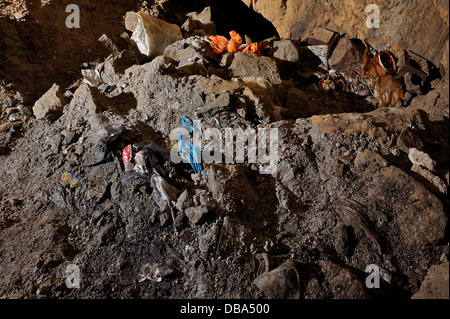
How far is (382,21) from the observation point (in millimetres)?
3217

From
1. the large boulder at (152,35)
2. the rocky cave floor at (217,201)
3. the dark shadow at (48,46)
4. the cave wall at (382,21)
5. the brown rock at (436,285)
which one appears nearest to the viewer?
the brown rock at (436,285)

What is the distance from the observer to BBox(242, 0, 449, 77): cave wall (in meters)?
2.81

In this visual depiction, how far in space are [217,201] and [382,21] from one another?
2.99 meters

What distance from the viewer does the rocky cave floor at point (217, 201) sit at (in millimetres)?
1732

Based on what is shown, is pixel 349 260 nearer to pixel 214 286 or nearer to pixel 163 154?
pixel 214 286

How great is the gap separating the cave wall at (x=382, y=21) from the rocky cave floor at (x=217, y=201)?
19.0 inches

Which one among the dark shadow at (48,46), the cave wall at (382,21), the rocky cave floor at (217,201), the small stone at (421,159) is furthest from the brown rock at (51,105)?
the small stone at (421,159)

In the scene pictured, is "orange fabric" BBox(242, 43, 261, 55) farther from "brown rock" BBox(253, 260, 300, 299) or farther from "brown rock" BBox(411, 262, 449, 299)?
"brown rock" BBox(411, 262, 449, 299)

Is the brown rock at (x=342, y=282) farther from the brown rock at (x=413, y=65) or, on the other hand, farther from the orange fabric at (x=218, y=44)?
the orange fabric at (x=218, y=44)

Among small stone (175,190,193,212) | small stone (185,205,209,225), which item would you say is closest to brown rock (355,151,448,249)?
small stone (185,205,209,225)

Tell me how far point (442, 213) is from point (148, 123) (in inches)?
95.6

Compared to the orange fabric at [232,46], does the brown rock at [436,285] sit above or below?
below

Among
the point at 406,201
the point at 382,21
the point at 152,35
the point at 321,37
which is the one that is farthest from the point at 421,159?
the point at 152,35

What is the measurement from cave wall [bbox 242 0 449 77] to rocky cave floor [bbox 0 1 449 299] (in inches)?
19.0
